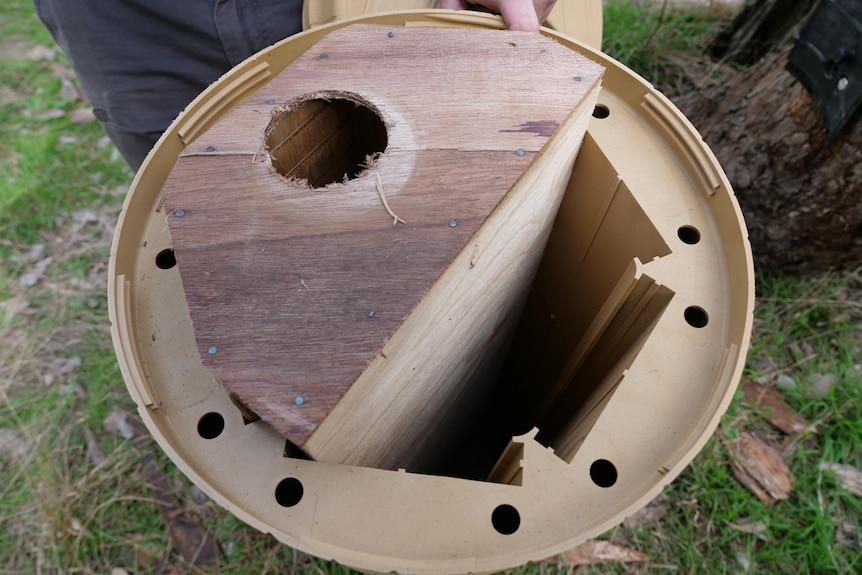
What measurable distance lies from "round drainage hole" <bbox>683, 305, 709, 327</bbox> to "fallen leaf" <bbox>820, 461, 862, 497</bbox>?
44.2 inches

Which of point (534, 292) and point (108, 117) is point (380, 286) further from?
point (108, 117)

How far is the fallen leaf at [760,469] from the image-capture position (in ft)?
5.28

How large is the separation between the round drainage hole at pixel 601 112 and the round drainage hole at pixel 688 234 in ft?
0.83

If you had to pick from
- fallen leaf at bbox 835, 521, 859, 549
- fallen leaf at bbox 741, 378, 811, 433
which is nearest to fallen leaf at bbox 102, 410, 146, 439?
fallen leaf at bbox 741, 378, 811, 433

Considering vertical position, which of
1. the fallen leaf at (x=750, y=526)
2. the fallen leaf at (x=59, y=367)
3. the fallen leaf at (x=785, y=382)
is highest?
the fallen leaf at (x=785, y=382)

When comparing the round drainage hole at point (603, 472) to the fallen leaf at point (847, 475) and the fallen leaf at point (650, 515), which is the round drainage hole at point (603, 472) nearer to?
the fallen leaf at point (650, 515)

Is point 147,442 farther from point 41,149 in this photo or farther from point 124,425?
point 41,149

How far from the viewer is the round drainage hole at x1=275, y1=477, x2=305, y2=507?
797mm

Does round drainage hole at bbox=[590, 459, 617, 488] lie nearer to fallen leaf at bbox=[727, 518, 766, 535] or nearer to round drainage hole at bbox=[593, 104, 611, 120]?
round drainage hole at bbox=[593, 104, 611, 120]

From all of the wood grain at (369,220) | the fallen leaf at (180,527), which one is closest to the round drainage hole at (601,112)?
the wood grain at (369,220)

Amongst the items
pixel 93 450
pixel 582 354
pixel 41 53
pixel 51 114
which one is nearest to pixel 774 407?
pixel 582 354

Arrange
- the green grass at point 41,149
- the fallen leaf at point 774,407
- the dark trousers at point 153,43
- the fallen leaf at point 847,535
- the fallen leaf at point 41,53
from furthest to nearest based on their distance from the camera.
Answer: the fallen leaf at point 41,53 → the green grass at point 41,149 → the fallen leaf at point 774,407 → the fallen leaf at point 847,535 → the dark trousers at point 153,43

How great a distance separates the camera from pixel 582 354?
1125 millimetres

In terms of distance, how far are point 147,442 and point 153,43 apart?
120 cm
